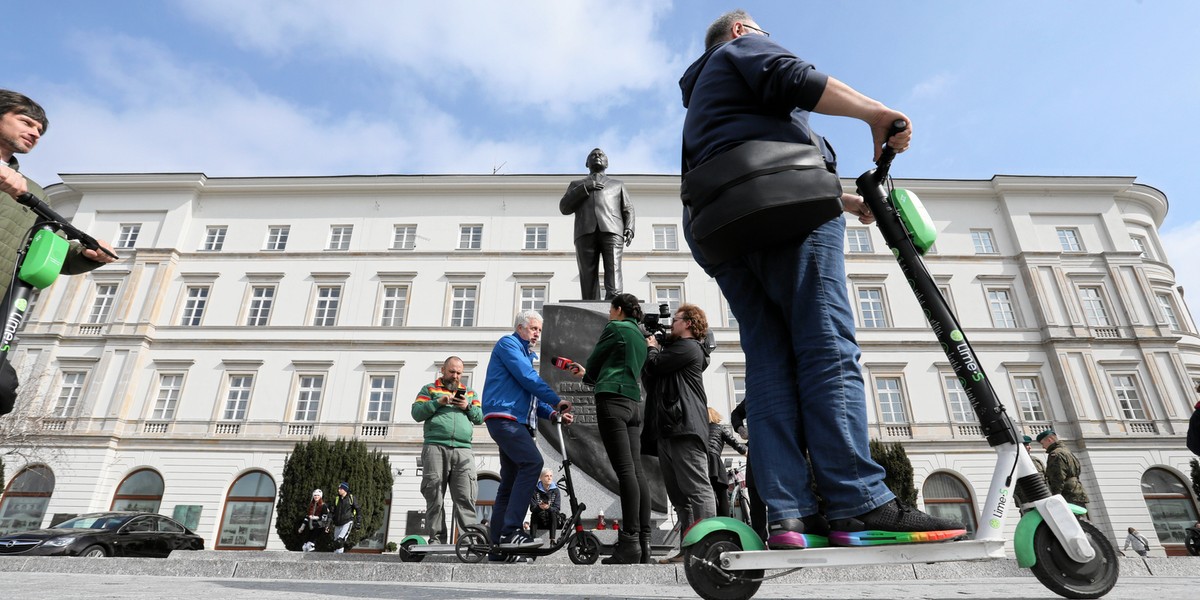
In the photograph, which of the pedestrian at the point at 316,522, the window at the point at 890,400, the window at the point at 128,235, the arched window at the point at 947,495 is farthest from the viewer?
the window at the point at 128,235

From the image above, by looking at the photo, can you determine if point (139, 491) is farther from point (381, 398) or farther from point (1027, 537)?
point (1027, 537)

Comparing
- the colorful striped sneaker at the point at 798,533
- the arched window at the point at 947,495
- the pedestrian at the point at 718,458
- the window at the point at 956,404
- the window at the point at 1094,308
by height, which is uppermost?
the window at the point at 1094,308

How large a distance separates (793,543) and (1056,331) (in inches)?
1154

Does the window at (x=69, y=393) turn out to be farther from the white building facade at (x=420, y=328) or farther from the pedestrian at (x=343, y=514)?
the pedestrian at (x=343, y=514)

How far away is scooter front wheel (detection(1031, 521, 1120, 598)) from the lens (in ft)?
4.57

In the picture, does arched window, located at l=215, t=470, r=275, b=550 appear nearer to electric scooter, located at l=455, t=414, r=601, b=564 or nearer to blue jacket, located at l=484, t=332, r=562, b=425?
electric scooter, located at l=455, t=414, r=601, b=564

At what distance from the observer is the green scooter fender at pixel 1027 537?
1.43 meters

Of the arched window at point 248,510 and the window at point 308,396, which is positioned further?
the window at point 308,396

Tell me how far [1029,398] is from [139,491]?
33.0 metres

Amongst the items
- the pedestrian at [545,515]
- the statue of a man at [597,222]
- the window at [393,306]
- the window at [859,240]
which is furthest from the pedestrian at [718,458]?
the window at [859,240]

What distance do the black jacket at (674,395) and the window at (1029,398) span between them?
25.4 metres

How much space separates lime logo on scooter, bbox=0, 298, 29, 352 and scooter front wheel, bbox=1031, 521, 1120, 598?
124 inches

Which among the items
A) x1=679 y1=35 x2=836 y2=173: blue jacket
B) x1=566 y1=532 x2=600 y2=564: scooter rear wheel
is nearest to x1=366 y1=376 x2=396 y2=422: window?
x1=566 y1=532 x2=600 y2=564: scooter rear wheel

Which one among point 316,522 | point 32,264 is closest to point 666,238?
point 316,522
